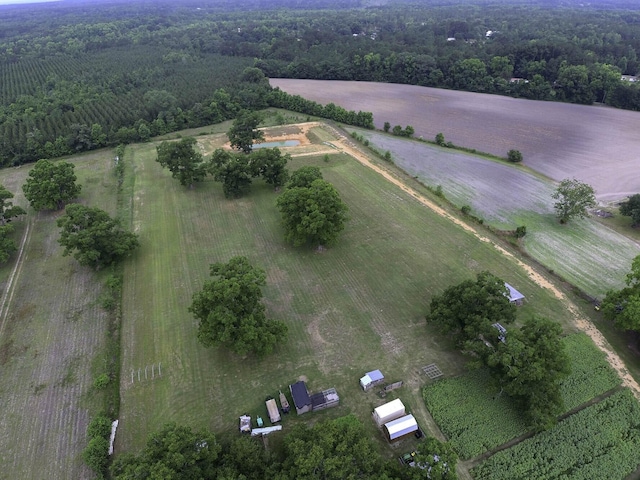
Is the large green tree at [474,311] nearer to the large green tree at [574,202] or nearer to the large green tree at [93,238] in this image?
the large green tree at [574,202]

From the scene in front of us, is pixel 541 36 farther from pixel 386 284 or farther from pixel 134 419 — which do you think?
pixel 134 419

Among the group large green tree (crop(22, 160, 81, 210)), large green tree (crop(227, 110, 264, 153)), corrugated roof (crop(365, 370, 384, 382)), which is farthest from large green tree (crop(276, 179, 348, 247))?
large green tree (crop(22, 160, 81, 210))

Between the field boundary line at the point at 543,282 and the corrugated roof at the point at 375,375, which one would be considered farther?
the field boundary line at the point at 543,282

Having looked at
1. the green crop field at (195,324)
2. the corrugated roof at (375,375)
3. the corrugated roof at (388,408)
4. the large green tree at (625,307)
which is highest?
the large green tree at (625,307)

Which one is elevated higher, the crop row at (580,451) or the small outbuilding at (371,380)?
the small outbuilding at (371,380)

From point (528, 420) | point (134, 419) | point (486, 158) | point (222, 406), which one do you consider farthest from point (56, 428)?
point (486, 158)

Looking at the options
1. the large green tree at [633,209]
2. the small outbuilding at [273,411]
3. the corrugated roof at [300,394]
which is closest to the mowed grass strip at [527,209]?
the large green tree at [633,209]

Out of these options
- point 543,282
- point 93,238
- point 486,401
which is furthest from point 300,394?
point 93,238
